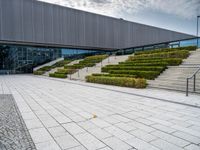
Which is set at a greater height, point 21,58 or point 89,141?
point 21,58

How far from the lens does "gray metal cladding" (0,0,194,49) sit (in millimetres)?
27375

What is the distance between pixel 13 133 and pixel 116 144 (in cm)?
247

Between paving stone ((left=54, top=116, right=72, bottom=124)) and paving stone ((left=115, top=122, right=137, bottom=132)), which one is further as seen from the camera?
paving stone ((left=54, top=116, right=72, bottom=124))

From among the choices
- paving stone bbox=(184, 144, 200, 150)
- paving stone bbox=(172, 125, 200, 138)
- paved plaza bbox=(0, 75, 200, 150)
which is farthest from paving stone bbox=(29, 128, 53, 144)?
paving stone bbox=(172, 125, 200, 138)

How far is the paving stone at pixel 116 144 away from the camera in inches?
132

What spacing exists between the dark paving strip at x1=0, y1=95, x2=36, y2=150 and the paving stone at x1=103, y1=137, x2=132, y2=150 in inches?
59.1

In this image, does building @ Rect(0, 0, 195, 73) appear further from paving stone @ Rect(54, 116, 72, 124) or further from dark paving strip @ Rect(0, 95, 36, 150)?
dark paving strip @ Rect(0, 95, 36, 150)

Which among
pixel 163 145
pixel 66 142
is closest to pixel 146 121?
pixel 163 145

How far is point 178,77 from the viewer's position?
1111 cm

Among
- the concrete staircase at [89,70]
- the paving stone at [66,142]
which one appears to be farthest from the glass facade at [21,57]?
the paving stone at [66,142]

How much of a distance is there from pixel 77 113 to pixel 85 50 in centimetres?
Result: 3254

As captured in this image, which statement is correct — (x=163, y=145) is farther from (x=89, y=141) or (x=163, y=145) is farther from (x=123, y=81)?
(x=123, y=81)

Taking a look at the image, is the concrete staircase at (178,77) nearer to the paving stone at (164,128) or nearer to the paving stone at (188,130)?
the paving stone at (188,130)

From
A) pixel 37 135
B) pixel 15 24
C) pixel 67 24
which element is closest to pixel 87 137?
pixel 37 135
